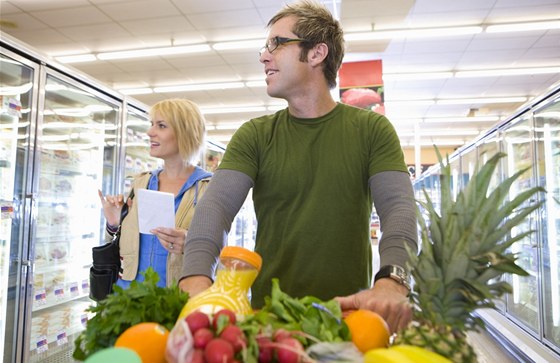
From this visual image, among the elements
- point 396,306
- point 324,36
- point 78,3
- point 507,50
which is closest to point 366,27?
point 507,50

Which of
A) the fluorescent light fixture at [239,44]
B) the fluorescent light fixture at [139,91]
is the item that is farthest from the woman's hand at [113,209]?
the fluorescent light fixture at [139,91]

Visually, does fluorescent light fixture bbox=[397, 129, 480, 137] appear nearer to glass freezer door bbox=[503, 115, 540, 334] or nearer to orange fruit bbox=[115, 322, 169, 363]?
glass freezer door bbox=[503, 115, 540, 334]

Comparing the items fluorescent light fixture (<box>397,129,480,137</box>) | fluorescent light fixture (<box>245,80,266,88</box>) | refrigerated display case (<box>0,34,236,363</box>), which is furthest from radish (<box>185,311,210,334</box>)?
fluorescent light fixture (<box>397,129,480,137</box>)

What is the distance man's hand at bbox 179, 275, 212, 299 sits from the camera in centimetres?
106

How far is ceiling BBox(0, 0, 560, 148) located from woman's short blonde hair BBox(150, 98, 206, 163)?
4.62m

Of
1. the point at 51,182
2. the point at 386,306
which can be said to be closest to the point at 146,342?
the point at 386,306

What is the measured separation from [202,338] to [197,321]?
0.04 m

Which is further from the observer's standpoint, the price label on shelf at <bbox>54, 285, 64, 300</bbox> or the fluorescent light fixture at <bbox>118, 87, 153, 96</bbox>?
the fluorescent light fixture at <bbox>118, 87, 153, 96</bbox>

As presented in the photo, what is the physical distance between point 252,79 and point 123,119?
7283 mm

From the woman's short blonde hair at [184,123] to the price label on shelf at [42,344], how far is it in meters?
2.05

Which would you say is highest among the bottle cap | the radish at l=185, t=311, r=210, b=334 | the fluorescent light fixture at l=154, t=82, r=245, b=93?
the fluorescent light fixture at l=154, t=82, r=245, b=93

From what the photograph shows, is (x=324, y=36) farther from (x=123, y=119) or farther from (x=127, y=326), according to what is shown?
(x=123, y=119)

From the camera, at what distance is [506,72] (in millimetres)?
10320

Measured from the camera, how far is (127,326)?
0.84m
